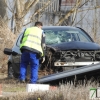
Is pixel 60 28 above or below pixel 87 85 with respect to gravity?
above

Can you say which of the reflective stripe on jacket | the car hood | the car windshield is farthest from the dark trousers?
the car windshield

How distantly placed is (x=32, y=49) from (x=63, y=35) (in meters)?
1.81

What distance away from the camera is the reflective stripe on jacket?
39.2 feet

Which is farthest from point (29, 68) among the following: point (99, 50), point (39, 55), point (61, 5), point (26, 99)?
point (61, 5)

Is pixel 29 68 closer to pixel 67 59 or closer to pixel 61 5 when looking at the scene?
pixel 67 59

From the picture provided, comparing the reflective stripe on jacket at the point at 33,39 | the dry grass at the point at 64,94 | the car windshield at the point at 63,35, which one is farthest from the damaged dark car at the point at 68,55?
the dry grass at the point at 64,94

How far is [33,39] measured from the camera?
475 inches

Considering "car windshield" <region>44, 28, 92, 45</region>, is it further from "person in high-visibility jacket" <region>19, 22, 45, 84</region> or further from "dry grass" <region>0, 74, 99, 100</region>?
"dry grass" <region>0, 74, 99, 100</region>

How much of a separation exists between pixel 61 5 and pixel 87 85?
2839 cm

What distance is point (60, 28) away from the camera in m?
13.9

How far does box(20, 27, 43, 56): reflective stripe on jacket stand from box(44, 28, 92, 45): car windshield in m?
1.01

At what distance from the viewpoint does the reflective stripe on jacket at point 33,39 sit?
11953mm

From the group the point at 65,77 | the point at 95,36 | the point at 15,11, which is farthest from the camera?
the point at 15,11

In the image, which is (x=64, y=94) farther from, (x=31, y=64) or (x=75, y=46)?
(x=75, y=46)
